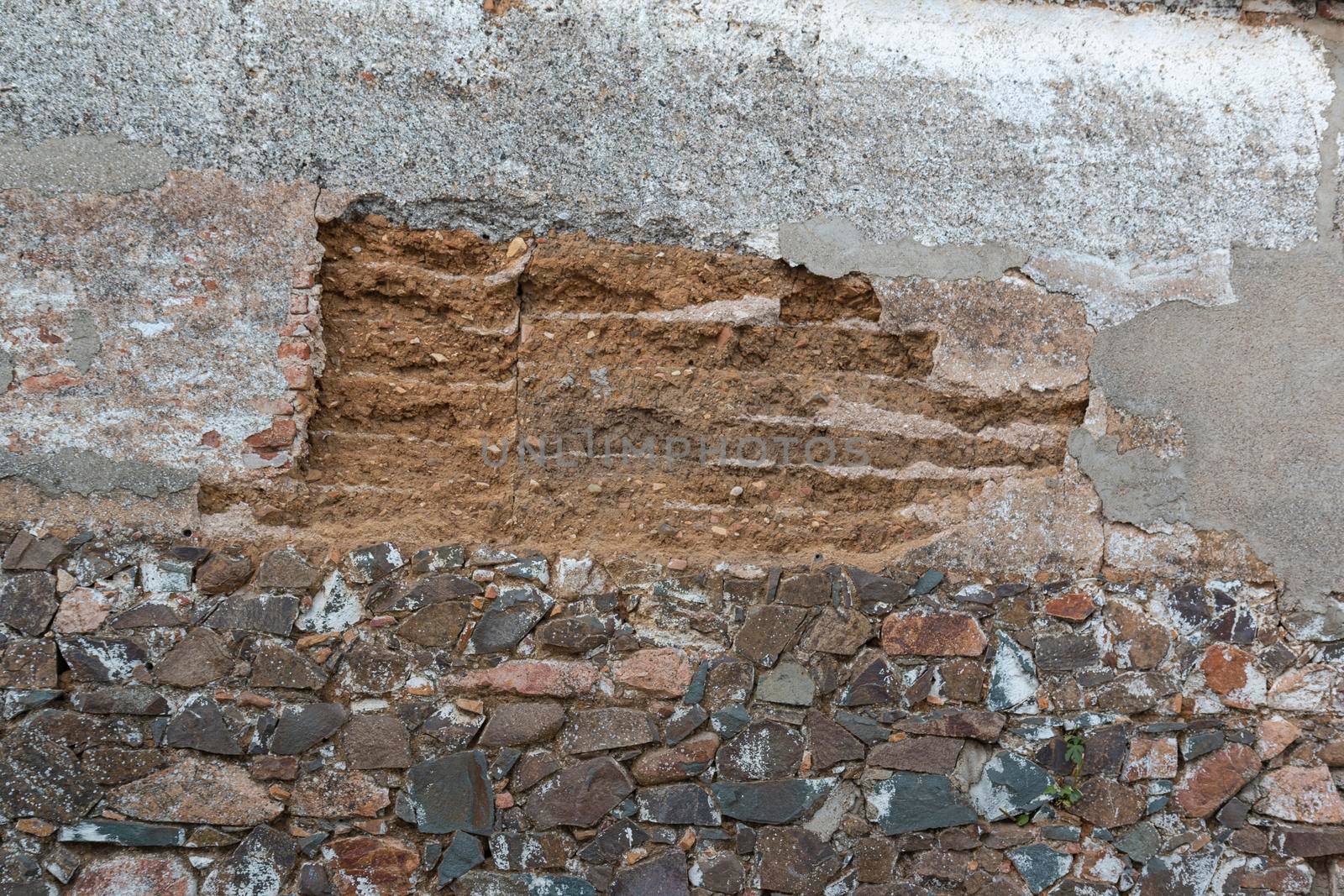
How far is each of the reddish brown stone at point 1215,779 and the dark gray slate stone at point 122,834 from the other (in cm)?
266

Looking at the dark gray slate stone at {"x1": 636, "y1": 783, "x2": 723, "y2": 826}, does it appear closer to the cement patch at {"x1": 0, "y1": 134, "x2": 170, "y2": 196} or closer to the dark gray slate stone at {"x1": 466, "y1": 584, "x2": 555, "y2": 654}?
the dark gray slate stone at {"x1": 466, "y1": 584, "x2": 555, "y2": 654}

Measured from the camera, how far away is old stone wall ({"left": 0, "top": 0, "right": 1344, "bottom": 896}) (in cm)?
249

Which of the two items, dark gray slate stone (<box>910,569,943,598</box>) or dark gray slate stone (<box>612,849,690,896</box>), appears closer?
dark gray slate stone (<box>612,849,690,896</box>)

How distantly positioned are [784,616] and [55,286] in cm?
208

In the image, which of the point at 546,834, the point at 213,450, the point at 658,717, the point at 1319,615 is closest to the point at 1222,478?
the point at 1319,615

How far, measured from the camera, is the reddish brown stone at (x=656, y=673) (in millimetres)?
2592

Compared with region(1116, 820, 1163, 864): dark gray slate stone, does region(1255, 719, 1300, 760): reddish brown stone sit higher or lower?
higher

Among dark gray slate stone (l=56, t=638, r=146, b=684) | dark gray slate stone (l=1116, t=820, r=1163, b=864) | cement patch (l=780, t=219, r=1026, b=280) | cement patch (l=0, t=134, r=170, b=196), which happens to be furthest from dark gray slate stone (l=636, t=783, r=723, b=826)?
cement patch (l=0, t=134, r=170, b=196)

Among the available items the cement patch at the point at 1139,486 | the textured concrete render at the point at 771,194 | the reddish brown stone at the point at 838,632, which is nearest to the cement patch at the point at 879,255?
the textured concrete render at the point at 771,194

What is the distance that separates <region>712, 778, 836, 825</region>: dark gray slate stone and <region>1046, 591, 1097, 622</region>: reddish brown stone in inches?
33.5

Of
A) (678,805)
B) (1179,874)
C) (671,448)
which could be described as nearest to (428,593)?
(671,448)

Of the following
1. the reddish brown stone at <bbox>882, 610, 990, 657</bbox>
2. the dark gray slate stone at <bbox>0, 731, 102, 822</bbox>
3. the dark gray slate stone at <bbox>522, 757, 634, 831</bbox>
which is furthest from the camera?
the reddish brown stone at <bbox>882, 610, 990, 657</bbox>

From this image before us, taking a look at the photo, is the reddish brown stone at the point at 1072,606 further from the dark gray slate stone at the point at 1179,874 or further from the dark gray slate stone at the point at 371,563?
the dark gray slate stone at the point at 371,563

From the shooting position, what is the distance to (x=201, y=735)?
8.12 ft
